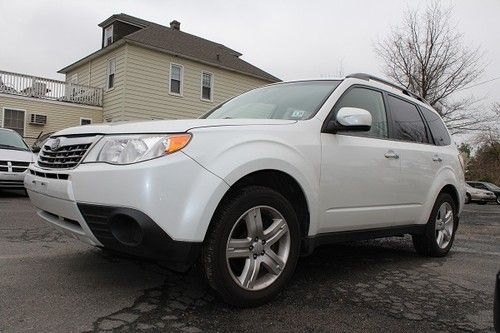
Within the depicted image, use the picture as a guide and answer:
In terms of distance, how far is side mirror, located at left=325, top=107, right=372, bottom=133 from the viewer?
3611 millimetres

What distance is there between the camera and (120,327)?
2.69 m

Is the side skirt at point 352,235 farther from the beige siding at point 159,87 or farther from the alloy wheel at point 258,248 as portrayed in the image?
the beige siding at point 159,87

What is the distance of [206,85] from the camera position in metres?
23.0

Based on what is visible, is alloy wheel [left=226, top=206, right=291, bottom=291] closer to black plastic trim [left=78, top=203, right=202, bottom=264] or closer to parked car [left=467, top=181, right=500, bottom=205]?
black plastic trim [left=78, top=203, right=202, bottom=264]

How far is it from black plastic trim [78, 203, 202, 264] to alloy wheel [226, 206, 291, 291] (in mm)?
305

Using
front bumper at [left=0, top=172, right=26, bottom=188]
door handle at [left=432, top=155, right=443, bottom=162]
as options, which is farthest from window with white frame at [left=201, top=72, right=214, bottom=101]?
door handle at [left=432, top=155, right=443, bottom=162]

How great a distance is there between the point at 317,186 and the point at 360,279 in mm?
1047

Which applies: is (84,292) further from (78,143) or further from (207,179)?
(207,179)

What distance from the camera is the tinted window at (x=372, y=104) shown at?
4.11 meters

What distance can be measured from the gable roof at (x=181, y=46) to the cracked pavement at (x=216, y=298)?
684 inches

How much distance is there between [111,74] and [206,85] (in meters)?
4.46

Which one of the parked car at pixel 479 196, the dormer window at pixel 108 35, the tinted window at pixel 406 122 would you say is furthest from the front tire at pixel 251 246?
the parked car at pixel 479 196

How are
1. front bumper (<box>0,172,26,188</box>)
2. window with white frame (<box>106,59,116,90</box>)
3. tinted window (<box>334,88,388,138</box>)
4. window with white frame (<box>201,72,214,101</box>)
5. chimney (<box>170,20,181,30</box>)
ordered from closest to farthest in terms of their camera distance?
tinted window (<box>334,88,388,138</box>), front bumper (<box>0,172,26,188</box>), window with white frame (<box>106,59,116,90</box>), window with white frame (<box>201,72,214,101</box>), chimney (<box>170,20,181,30</box>)

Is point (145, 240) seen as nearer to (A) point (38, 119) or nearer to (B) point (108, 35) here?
(A) point (38, 119)
